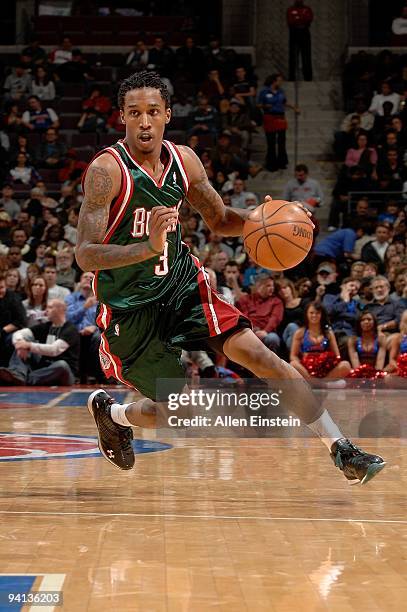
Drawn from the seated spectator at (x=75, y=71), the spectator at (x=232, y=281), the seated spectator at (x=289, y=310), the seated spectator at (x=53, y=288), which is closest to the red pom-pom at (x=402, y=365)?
the seated spectator at (x=289, y=310)

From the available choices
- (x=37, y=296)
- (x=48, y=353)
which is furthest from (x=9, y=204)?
(x=48, y=353)

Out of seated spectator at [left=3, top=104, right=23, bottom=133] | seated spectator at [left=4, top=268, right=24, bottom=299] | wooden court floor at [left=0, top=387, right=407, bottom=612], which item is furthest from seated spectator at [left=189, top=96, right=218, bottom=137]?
wooden court floor at [left=0, top=387, right=407, bottom=612]

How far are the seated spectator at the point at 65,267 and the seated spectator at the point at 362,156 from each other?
15.7ft

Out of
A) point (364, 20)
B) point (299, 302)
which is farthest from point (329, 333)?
point (364, 20)

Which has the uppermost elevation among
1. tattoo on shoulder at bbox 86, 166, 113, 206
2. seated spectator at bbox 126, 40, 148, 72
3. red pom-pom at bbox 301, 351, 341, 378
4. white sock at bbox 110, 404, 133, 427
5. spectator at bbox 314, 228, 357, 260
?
seated spectator at bbox 126, 40, 148, 72

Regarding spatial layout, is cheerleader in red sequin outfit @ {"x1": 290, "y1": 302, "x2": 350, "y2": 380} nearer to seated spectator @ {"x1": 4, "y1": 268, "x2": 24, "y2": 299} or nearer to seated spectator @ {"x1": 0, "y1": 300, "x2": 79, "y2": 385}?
seated spectator @ {"x1": 0, "y1": 300, "x2": 79, "y2": 385}

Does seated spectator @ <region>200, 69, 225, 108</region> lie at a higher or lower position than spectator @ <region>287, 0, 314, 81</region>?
lower

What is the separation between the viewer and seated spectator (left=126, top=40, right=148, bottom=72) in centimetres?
1778

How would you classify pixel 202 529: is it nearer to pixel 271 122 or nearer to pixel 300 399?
pixel 300 399

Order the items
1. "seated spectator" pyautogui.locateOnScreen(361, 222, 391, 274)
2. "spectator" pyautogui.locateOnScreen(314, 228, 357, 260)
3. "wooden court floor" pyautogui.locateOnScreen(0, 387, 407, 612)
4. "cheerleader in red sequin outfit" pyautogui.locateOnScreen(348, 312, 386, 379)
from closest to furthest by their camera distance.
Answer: "wooden court floor" pyautogui.locateOnScreen(0, 387, 407, 612), "cheerleader in red sequin outfit" pyautogui.locateOnScreen(348, 312, 386, 379), "seated spectator" pyautogui.locateOnScreen(361, 222, 391, 274), "spectator" pyautogui.locateOnScreen(314, 228, 357, 260)

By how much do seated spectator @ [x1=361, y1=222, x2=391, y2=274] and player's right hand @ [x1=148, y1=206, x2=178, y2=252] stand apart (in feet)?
27.8

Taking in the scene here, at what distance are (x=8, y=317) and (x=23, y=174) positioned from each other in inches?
213

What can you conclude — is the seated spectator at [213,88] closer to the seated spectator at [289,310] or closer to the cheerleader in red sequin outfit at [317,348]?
the seated spectator at [289,310]

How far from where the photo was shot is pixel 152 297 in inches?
191
